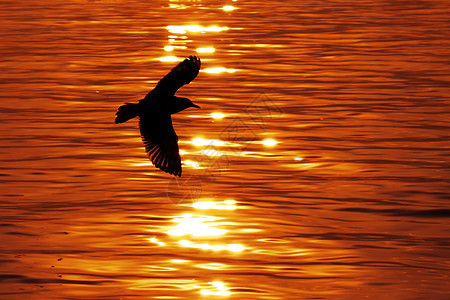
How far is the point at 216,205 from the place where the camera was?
13.7m

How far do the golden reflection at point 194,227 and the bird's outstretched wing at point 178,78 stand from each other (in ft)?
A: 12.8

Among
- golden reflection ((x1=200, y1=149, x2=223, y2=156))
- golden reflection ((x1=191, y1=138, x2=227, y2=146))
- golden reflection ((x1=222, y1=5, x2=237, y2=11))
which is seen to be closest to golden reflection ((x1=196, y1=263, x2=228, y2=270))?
golden reflection ((x1=200, y1=149, x2=223, y2=156))

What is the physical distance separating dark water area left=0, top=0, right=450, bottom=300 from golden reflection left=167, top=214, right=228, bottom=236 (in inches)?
1.3

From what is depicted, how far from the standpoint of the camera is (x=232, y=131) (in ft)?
60.6

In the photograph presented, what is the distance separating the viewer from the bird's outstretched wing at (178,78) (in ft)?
28.6

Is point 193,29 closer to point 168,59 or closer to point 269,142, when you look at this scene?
point 168,59

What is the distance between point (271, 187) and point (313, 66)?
1192 centimetres

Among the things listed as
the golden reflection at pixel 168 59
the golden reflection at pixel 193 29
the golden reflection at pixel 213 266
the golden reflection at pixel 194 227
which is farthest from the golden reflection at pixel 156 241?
the golden reflection at pixel 193 29

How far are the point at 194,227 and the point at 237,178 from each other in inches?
95.8

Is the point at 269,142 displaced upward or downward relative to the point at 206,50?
downward

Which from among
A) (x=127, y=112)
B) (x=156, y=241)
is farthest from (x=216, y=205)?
(x=127, y=112)

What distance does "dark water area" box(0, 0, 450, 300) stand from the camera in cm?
1105

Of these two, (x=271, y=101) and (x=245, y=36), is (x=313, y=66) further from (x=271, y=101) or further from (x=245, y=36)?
(x=245, y=36)

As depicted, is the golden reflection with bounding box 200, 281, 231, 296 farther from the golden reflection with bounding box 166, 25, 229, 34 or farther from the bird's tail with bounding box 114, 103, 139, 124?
the golden reflection with bounding box 166, 25, 229, 34
